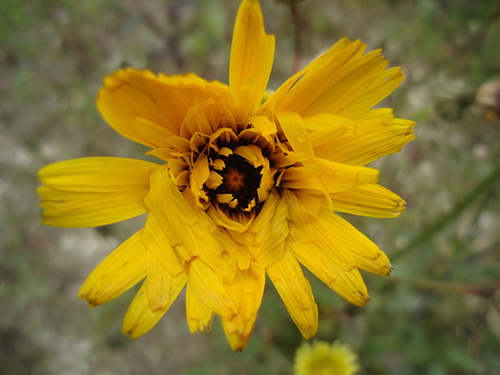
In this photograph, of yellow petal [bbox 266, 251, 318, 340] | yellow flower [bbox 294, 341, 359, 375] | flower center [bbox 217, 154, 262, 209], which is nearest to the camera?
yellow petal [bbox 266, 251, 318, 340]

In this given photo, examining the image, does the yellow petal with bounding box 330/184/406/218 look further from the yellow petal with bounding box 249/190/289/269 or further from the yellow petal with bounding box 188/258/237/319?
the yellow petal with bounding box 188/258/237/319

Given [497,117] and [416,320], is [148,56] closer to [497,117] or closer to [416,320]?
[497,117]

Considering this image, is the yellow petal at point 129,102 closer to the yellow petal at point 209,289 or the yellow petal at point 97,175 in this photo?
the yellow petal at point 97,175

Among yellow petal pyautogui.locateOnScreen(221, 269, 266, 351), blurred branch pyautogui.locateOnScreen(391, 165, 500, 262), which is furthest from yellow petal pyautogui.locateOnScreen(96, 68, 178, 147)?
blurred branch pyautogui.locateOnScreen(391, 165, 500, 262)

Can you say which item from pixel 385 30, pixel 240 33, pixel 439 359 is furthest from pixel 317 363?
pixel 385 30

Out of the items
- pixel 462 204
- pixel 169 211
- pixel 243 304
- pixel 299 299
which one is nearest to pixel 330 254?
pixel 299 299
